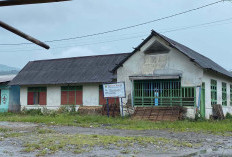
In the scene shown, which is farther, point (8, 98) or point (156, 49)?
point (8, 98)

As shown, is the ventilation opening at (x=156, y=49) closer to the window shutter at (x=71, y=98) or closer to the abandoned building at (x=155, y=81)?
the abandoned building at (x=155, y=81)

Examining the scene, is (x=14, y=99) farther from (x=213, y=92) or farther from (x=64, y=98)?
(x=213, y=92)

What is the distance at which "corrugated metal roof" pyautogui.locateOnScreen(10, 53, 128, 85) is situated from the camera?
24.1m

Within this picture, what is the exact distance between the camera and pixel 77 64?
90.5 feet

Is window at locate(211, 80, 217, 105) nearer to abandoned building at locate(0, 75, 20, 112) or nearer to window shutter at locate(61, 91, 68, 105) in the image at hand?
window shutter at locate(61, 91, 68, 105)

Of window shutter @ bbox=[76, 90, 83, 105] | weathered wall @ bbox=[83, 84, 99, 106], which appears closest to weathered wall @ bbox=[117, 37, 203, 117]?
weathered wall @ bbox=[83, 84, 99, 106]

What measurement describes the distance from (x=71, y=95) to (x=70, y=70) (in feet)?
8.88

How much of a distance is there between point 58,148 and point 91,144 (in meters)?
1.07

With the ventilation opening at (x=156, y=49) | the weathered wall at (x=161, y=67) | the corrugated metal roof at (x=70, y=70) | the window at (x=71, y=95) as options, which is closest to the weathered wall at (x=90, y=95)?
the window at (x=71, y=95)

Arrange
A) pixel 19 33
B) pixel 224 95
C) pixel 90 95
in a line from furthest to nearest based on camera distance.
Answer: pixel 90 95 < pixel 224 95 < pixel 19 33

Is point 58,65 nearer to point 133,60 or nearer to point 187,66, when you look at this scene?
point 133,60

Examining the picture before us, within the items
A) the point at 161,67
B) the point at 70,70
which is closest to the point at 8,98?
the point at 70,70

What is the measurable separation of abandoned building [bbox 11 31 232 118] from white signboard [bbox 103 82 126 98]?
0.86 m

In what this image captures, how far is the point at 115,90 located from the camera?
19344 millimetres
